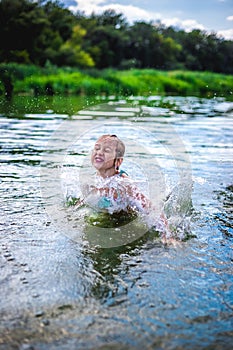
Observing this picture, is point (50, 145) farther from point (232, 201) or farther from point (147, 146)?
point (232, 201)

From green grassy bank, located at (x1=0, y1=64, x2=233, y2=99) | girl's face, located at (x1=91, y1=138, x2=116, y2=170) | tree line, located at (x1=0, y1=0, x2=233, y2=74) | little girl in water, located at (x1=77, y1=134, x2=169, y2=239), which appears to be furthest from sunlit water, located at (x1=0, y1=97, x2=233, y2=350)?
tree line, located at (x1=0, y1=0, x2=233, y2=74)

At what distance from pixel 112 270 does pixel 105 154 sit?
5.59 ft

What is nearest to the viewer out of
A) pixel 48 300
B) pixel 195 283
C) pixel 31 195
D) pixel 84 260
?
pixel 48 300

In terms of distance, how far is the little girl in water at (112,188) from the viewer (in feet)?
15.6

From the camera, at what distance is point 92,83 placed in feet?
98.1

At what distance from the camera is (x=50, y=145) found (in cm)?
920

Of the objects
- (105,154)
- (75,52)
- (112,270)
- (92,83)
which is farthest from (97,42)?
(112,270)

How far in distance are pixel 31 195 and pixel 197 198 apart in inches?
74.0

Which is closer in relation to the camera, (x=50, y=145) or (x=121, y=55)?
(x=50, y=145)

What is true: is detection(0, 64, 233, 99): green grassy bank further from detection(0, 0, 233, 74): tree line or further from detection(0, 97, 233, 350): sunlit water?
detection(0, 97, 233, 350): sunlit water

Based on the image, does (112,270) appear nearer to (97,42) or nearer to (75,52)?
(75,52)

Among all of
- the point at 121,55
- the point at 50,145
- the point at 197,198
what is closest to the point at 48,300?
the point at 197,198

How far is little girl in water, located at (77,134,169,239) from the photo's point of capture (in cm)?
475

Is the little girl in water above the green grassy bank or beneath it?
beneath
